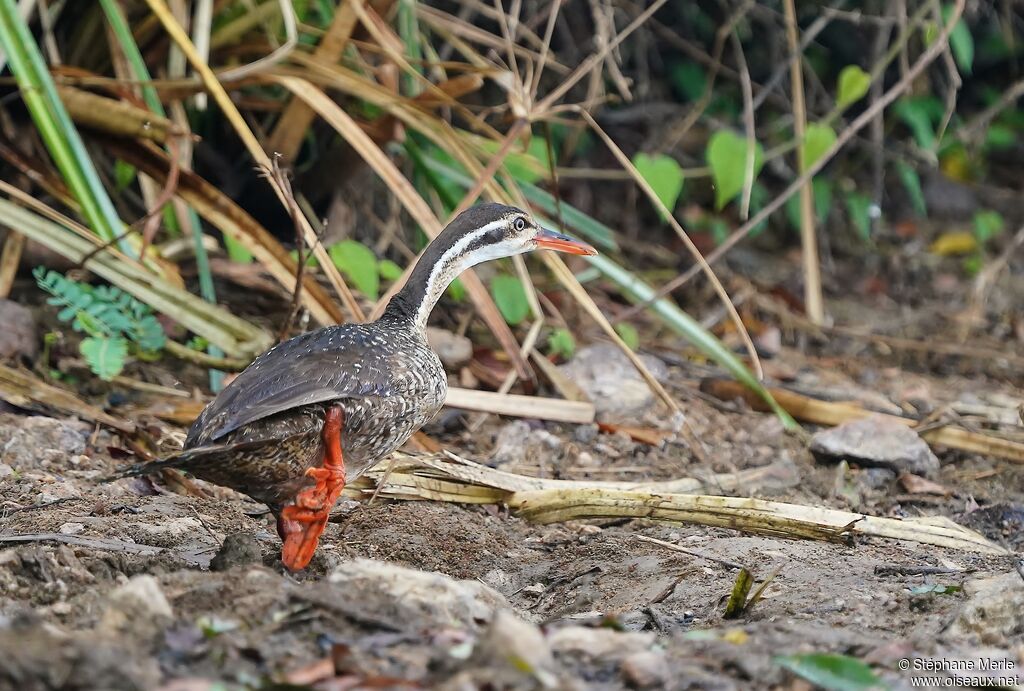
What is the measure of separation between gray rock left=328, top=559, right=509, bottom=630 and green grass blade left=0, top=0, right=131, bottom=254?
8.59 ft

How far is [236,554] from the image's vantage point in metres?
3.64

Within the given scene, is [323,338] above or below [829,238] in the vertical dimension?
above

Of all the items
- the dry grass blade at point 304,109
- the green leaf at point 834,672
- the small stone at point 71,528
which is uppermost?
the dry grass blade at point 304,109

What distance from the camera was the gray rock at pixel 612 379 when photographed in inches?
231

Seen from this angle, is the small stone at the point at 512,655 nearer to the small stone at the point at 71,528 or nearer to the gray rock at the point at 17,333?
the small stone at the point at 71,528

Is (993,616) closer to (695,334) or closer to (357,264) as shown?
(695,334)

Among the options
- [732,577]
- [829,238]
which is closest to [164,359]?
[732,577]

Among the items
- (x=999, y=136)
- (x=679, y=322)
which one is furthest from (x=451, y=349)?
(x=999, y=136)

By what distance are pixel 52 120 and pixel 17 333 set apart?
35.4 inches

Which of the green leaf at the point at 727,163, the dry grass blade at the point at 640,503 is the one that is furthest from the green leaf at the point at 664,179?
the dry grass blade at the point at 640,503

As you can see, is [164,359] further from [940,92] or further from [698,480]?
[940,92]

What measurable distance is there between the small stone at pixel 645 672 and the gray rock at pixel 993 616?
92 cm

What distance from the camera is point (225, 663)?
2645 mm

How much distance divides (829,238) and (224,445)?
588 cm
